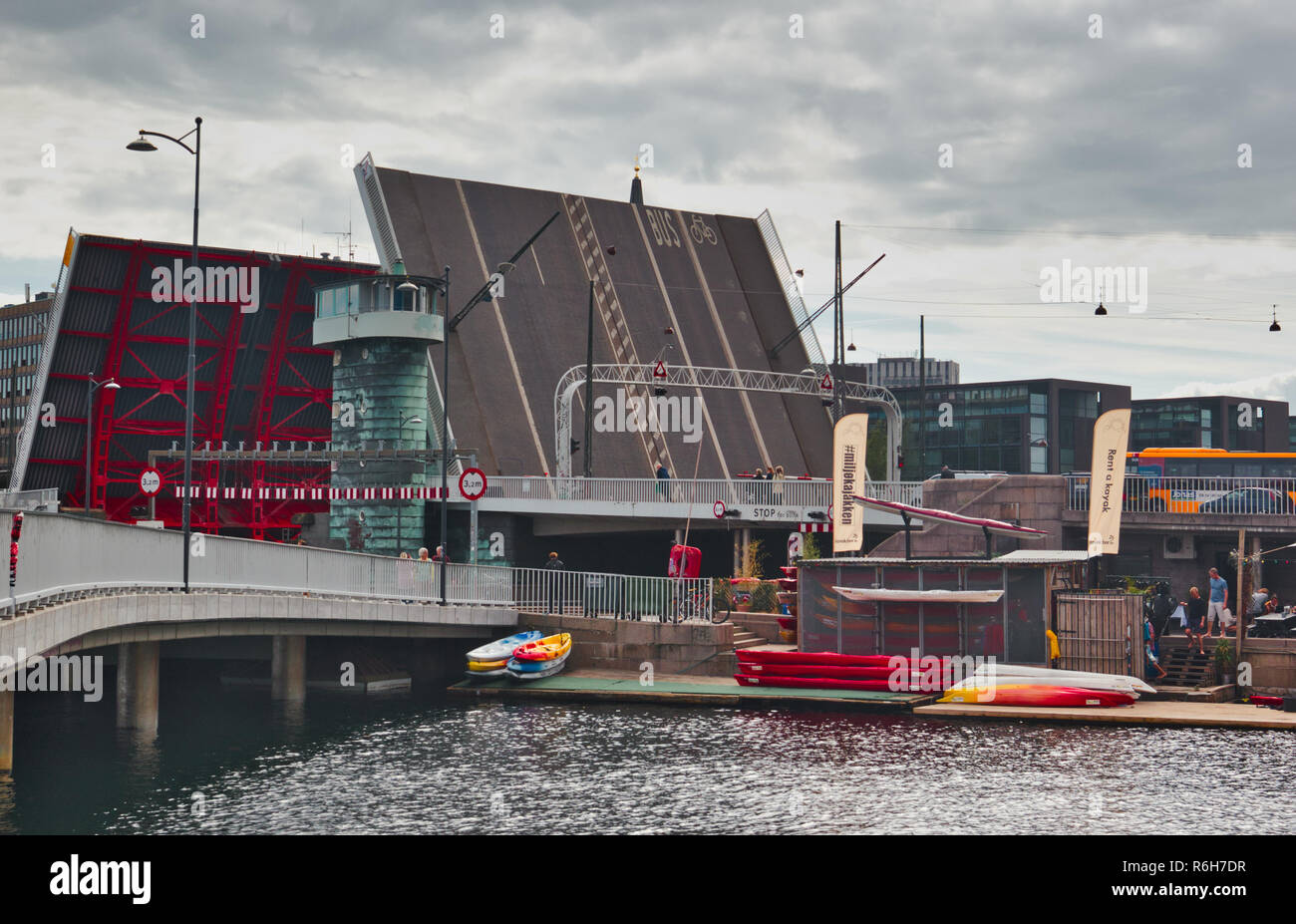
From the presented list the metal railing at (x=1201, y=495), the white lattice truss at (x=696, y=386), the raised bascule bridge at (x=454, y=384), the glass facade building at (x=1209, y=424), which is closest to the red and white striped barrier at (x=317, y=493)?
the raised bascule bridge at (x=454, y=384)

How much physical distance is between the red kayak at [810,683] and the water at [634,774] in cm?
225

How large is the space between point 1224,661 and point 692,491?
54.1 feet

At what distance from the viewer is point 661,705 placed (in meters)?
33.3

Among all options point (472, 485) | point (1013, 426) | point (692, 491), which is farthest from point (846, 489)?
point (1013, 426)

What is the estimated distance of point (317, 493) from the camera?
173 ft

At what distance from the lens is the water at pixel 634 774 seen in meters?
21.4

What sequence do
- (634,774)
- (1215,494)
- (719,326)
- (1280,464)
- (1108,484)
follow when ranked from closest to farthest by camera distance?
1. (634,774)
2. (1108,484)
3. (1215,494)
4. (1280,464)
5. (719,326)

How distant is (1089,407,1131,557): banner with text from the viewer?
119 feet

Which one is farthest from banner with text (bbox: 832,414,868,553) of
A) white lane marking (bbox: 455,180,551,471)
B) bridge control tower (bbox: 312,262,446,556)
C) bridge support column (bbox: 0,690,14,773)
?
bridge support column (bbox: 0,690,14,773)

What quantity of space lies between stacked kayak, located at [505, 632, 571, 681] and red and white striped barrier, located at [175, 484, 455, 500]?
10.9 m

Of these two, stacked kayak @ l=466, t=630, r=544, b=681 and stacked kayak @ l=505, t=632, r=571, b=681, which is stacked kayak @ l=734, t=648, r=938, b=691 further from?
stacked kayak @ l=466, t=630, r=544, b=681

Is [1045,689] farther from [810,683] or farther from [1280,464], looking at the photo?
[1280,464]

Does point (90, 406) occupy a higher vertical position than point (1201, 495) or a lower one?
higher
